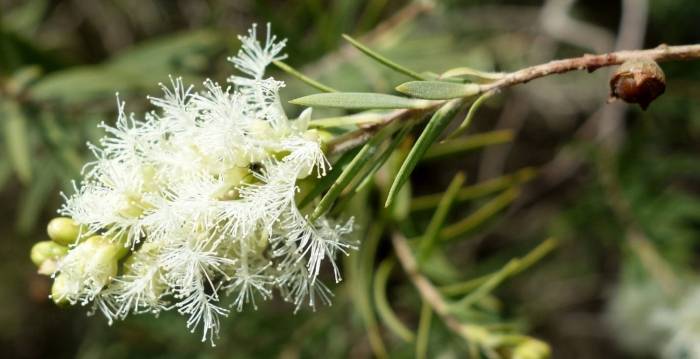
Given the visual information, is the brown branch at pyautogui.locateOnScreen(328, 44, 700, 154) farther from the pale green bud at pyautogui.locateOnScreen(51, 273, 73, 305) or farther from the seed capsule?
the pale green bud at pyautogui.locateOnScreen(51, 273, 73, 305)

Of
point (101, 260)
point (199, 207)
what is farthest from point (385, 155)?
point (101, 260)

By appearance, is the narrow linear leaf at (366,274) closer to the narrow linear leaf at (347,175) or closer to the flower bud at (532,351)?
the flower bud at (532,351)

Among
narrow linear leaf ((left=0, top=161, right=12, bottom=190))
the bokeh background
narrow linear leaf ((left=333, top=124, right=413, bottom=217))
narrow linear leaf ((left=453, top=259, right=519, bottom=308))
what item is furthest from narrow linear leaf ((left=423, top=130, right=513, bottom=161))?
narrow linear leaf ((left=0, top=161, right=12, bottom=190))

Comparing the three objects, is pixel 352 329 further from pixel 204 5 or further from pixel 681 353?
pixel 204 5

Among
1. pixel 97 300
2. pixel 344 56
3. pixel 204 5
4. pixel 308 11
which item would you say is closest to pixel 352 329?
pixel 344 56

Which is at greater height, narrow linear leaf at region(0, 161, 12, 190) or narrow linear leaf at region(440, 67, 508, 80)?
narrow linear leaf at region(0, 161, 12, 190)

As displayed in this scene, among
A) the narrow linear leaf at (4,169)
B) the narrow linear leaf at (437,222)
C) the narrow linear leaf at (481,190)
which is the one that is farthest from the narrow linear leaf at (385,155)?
the narrow linear leaf at (4,169)

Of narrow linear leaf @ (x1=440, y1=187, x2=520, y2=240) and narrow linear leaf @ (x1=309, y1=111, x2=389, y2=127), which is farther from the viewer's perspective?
narrow linear leaf @ (x1=440, y1=187, x2=520, y2=240)
